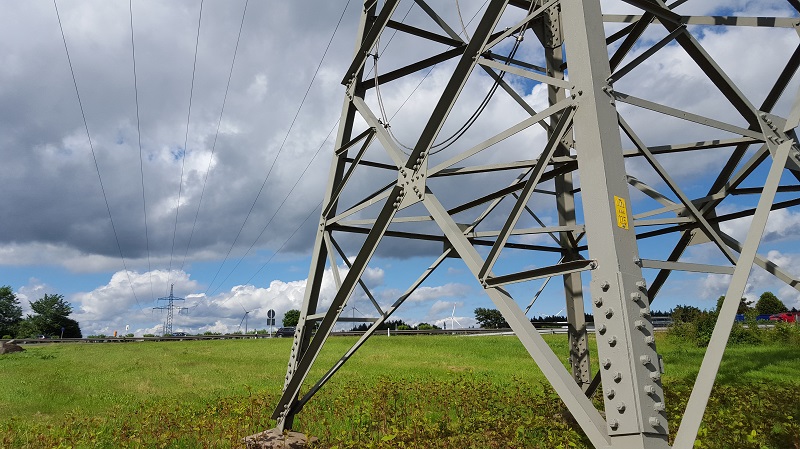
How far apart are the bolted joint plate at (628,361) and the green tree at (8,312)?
122768mm

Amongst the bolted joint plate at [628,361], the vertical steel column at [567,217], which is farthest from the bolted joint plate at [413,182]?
the vertical steel column at [567,217]

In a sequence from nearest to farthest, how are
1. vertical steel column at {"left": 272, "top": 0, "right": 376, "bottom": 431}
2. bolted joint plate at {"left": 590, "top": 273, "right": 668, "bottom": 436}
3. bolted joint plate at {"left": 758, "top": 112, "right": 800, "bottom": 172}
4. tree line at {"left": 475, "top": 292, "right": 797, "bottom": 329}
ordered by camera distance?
bolted joint plate at {"left": 590, "top": 273, "right": 668, "bottom": 436} → bolted joint plate at {"left": 758, "top": 112, "right": 800, "bottom": 172} → vertical steel column at {"left": 272, "top": 0, "right": 376, "bottom": 431} → tree line at {"left": 475, "top": 292, "right": 797, "bottom": 329}

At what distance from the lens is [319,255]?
963 centimetres

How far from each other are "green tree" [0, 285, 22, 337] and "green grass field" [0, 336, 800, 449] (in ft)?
301

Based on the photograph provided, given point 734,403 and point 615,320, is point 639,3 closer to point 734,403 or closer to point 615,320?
point 615,320

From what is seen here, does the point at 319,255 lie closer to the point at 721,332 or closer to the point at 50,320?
the point at 721,332

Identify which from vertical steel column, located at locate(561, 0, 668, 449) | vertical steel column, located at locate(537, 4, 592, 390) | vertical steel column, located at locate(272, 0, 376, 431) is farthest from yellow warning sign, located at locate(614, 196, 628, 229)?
vertical steel column, located at locate(272, 0, 376, 431)

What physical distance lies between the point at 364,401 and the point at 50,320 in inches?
4480

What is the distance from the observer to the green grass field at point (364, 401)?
8430 millimetres

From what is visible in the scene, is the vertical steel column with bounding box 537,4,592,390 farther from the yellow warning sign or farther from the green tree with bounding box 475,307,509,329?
the green tree with bounding box 475,307,509,329

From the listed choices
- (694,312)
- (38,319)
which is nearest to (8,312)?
(38,319)

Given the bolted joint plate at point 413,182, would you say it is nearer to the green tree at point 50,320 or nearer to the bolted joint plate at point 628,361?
the bolted joint plate at point 628,361

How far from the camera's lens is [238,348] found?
3466 centimetres

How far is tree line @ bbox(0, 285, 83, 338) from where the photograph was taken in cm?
10194
